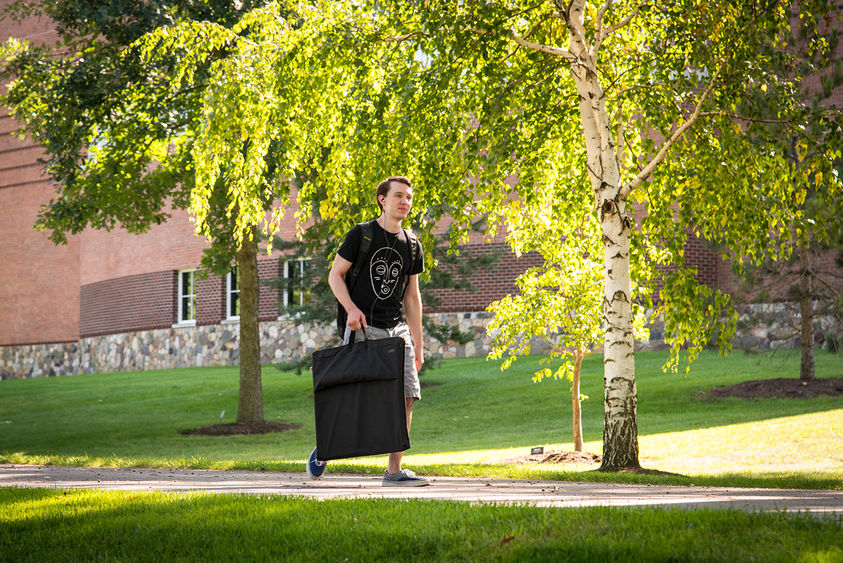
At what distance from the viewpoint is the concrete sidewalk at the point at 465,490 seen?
210 inches

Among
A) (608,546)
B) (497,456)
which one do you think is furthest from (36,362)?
(608,546)

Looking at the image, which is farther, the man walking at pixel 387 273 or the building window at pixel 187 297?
the building window at pixel 187 297

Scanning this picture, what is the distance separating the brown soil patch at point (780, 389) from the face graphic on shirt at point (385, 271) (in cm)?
1339

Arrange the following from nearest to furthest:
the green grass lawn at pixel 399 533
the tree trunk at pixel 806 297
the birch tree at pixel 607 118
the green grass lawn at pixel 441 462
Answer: the green grass lawn at pixel 399 533 → the green grass lawn at pixel 441 462 → the birch tree at pixel 607 118 → the tree trunk at pixel 806 297

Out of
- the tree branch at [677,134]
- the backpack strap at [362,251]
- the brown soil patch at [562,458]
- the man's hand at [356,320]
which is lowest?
the brown soil patch at [562,458]

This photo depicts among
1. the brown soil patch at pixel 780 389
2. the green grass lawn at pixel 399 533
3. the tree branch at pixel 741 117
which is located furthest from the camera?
the brown soil patch at pixel 780 389

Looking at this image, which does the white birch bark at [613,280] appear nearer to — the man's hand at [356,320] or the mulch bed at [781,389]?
the man's hand at [356,320]

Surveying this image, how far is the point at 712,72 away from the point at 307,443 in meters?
10.6

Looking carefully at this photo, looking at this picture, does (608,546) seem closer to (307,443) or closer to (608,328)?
(608,328)

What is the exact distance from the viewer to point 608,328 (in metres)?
8.87

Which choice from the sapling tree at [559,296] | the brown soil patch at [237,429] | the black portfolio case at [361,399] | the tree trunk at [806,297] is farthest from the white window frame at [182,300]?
the black portfolio case at [361,399]

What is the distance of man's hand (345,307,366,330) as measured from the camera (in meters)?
5.88

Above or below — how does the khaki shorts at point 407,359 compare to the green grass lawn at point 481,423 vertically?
above

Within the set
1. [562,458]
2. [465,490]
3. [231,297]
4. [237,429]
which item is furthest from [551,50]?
[231,297]
